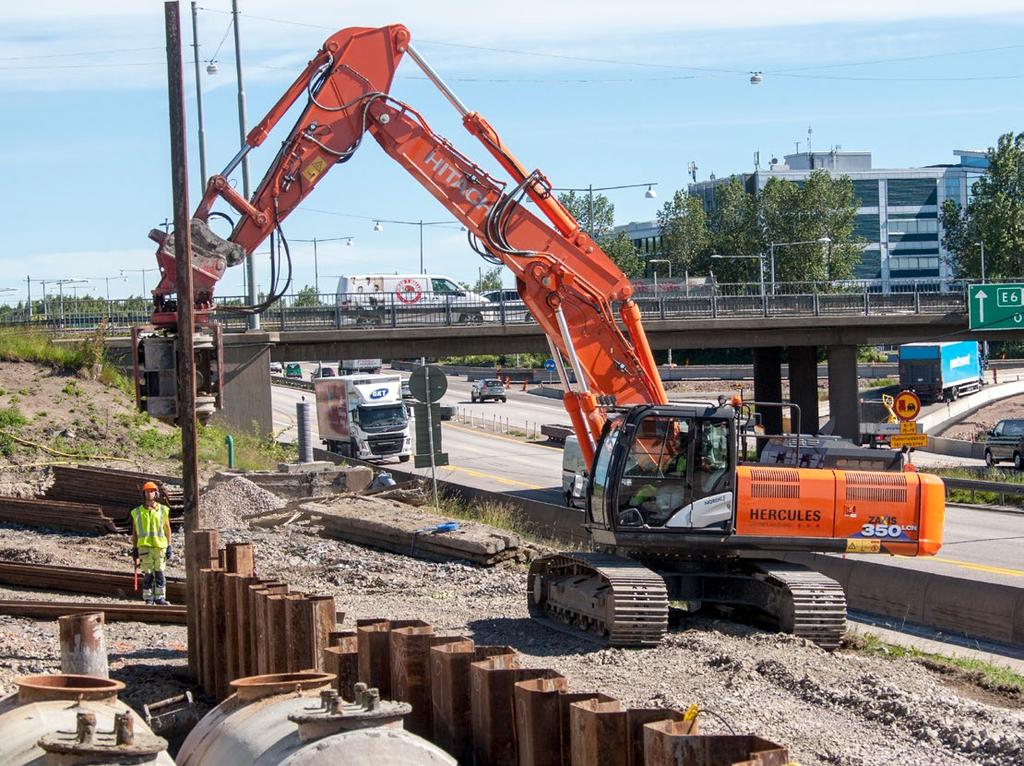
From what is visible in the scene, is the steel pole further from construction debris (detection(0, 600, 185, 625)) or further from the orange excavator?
construction debris (detection(0, 600, 185, 625))

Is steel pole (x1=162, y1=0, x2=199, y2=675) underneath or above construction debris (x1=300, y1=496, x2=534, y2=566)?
above

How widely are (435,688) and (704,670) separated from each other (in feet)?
16.9

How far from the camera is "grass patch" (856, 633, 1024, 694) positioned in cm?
1360

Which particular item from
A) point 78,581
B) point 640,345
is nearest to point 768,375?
point 640,345

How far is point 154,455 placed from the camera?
1372 inches

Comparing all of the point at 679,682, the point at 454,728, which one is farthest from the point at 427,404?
the point at 454,728

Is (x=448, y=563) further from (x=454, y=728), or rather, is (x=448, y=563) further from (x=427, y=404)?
(x=454, y=728)

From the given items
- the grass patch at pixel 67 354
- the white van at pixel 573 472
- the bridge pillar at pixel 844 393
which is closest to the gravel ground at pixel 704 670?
the white van at pixel 573 472

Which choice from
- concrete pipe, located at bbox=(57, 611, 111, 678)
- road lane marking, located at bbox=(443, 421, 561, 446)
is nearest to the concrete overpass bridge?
road lane marking, located at bbox=(443, 421, 561, 446)

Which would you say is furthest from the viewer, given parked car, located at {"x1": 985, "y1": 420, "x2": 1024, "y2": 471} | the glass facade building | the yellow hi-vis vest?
the glass facade building

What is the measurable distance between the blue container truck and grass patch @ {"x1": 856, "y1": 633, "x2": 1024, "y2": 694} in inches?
2282

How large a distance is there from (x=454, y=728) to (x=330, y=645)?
2095mm

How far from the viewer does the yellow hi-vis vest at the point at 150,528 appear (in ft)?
54.2

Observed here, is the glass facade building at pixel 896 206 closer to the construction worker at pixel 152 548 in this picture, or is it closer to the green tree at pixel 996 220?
the green tree at pixel 996 220
